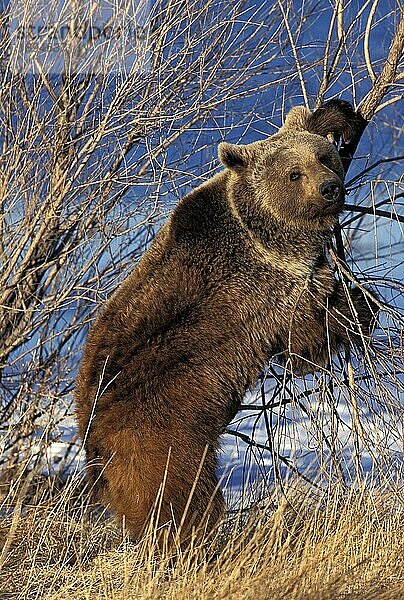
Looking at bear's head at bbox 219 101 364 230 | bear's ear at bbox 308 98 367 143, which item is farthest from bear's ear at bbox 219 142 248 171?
bear's ear at bbox 308 98 367 143

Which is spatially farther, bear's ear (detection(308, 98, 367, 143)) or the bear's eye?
bear's ear (detection(308, 98, 367, 143))

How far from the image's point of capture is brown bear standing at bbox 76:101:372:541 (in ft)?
15.1

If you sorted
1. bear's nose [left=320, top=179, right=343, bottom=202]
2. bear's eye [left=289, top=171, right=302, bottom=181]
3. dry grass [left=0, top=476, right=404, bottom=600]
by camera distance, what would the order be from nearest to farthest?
dry grass [left=0, top=476, right=404, bottom=600] → bear's nose [left=320, top=179, right=343, bottom=202] → bear's eye [left=289, top=171, right=302, bottom=181]

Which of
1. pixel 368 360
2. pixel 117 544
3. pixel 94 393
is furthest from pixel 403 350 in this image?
pixel 117 544

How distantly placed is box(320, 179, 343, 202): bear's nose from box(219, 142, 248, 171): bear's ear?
513 mm

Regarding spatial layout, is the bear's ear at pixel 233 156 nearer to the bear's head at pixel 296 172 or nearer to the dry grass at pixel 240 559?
the bear's head at pixel 296 172

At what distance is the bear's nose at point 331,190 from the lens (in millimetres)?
4566

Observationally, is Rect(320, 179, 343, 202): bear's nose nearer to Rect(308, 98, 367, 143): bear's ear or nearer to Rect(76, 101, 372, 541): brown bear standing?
Rect(76, 101, 372, 541): brown bear standing

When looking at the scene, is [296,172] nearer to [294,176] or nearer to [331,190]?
[294,176]

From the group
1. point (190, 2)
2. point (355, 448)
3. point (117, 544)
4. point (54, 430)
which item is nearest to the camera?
point (355, 448)

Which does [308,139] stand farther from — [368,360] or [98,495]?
[98,495]

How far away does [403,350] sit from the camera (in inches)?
193

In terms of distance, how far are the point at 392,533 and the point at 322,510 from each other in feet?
1.58

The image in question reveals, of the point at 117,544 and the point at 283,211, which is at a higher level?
the point at 283,211
